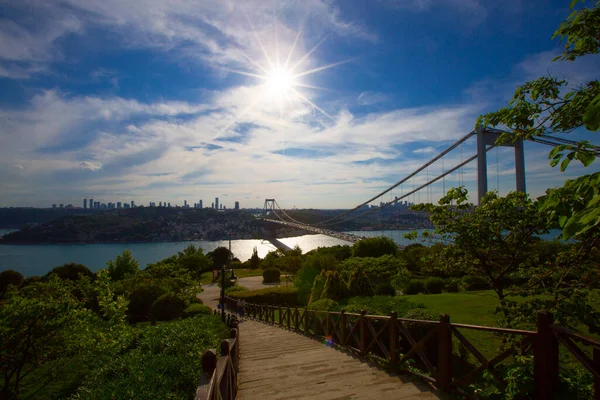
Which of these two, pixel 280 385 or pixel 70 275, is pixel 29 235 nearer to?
pixel 70 275

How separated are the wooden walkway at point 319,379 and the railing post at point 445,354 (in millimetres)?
204

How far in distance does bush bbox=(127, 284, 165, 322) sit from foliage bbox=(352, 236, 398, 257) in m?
16.7

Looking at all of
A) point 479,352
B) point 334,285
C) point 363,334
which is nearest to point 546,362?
point 479,352

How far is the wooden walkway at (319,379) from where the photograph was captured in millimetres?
3891

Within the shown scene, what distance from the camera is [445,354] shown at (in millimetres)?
3846

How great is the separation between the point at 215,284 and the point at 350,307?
27.3 meters

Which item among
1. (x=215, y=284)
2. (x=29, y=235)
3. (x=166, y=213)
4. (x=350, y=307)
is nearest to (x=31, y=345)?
(x=350, y=307)

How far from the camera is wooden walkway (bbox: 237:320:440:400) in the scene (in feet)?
12.8

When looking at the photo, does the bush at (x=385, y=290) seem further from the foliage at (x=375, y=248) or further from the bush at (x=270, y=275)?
the bush at (x=270, y=275)

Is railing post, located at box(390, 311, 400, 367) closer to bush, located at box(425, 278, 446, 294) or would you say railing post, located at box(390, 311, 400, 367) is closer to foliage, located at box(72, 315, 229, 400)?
foliage, located at box(72, 315, 229, 400)

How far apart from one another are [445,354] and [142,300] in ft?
60.3

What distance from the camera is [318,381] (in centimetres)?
436

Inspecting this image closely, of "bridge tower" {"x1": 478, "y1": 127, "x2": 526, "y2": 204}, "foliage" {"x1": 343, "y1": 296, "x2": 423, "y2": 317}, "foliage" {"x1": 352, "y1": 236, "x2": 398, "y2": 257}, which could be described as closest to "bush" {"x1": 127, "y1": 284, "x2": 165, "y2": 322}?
"foliage" {"x1": 343, "y1": 296, "x2": 423, "y2": 317}

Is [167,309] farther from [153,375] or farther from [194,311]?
[153,375]
